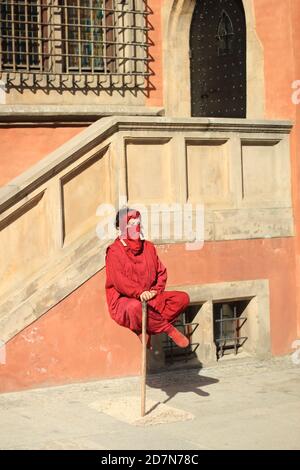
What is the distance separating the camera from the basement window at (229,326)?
10.0 meters

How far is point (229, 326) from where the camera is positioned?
10125 millimetres

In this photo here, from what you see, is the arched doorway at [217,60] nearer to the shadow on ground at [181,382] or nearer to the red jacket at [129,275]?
the shadow on ground at [181,382]

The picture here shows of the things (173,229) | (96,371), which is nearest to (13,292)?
(96,371)

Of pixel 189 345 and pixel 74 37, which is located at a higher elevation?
pixel 74 37

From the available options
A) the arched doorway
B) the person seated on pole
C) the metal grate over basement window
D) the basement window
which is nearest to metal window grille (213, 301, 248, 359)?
the basement window

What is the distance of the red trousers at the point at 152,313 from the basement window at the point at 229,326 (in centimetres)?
214

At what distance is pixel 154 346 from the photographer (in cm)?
949

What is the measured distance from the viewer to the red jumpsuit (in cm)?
779

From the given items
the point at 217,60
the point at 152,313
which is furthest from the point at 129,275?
the point at 217,60

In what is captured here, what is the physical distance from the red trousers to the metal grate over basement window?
3970 mm

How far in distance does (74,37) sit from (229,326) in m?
3.73

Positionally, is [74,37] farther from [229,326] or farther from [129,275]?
[129,275]

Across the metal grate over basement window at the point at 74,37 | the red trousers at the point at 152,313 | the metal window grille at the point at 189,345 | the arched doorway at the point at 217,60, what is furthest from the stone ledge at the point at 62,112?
the red trousers at the point at 152,313

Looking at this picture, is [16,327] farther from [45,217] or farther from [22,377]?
[45,217]
